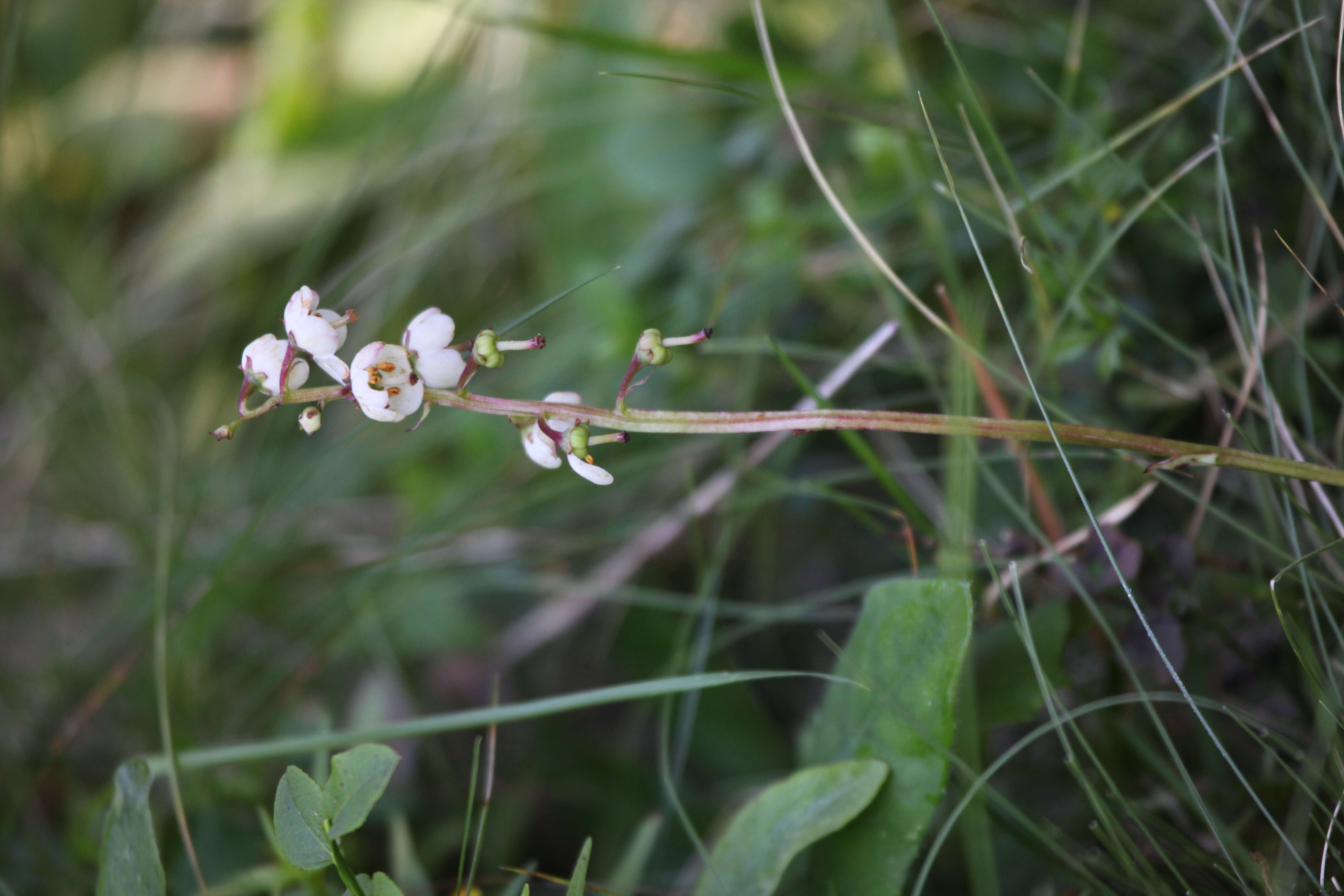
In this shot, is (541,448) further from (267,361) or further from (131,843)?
(131,843)

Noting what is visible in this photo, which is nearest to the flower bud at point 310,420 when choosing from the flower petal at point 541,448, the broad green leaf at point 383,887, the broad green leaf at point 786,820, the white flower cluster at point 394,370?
the white flower cluster at point 394,370

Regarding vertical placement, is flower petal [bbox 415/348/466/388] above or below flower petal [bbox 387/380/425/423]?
above

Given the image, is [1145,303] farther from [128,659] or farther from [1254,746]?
[128,659]

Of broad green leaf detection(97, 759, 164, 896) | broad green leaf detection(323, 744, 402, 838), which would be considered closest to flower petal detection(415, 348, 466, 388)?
broad green leaf detection(323, 744, 402, 838)

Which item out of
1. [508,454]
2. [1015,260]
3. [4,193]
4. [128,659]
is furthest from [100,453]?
[1015,260]

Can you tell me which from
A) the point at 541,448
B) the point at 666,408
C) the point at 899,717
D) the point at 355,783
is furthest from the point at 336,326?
the point at 666,408

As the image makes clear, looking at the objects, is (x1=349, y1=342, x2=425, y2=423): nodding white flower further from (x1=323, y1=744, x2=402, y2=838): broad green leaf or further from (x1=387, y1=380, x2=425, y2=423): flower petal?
(x1=323, y1=744, x2=402, y2=838): broad green leaf

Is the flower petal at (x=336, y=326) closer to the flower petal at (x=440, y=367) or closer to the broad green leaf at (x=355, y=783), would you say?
the flower petal at (x=440, y=367)
